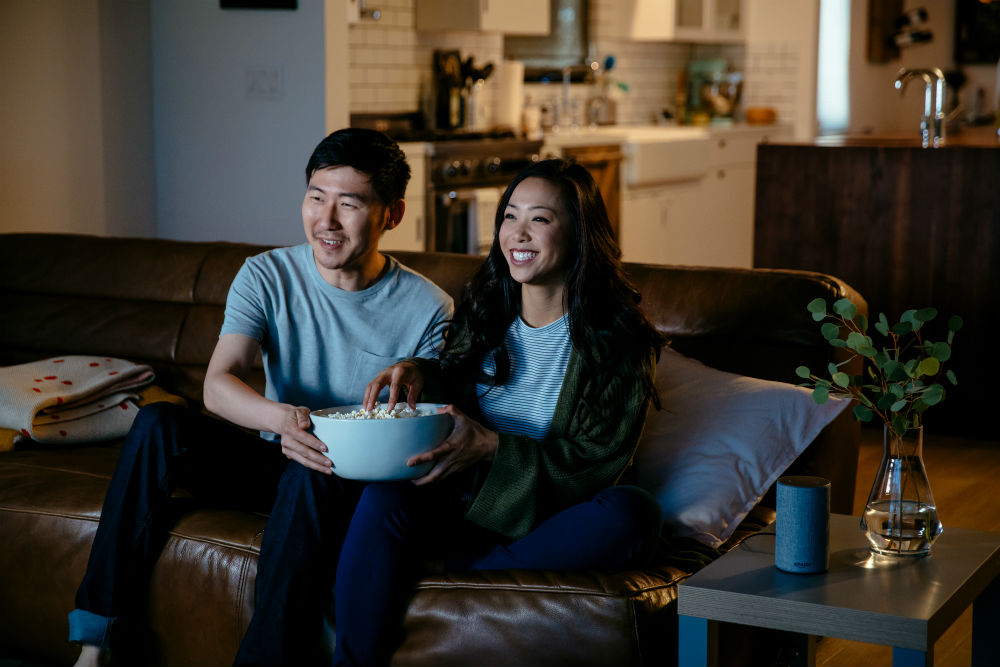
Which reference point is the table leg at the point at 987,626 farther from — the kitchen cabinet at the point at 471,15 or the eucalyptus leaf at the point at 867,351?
the kitchen cabinet at the point at 471,15

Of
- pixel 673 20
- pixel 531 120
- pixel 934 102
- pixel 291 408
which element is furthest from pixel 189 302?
pixel 673 20

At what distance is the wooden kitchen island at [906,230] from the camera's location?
13.9 feet

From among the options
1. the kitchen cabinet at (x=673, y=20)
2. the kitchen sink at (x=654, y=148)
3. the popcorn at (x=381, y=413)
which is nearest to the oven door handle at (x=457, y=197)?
the kitchen sink at (x=654, y=148)

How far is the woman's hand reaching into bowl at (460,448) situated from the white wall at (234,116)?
2.77 metres

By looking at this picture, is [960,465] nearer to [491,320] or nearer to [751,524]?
[751,524]

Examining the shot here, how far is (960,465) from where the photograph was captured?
154 inches

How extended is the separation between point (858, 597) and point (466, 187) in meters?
3.64

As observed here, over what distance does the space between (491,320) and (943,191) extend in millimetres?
2732

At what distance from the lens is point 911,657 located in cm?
152

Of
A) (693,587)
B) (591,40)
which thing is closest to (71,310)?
(693,587)

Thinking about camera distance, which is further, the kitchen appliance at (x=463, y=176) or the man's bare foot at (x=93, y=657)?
the kitchen appliance at (x=463, y=176)

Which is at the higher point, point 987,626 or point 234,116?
point 234,116

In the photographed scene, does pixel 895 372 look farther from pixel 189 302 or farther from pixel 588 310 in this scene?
pixel 189 302

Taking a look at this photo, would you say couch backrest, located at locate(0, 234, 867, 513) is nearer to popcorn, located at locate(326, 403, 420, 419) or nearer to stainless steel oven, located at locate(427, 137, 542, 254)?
popcorn, located at locate(326, 403, 420, 419)
